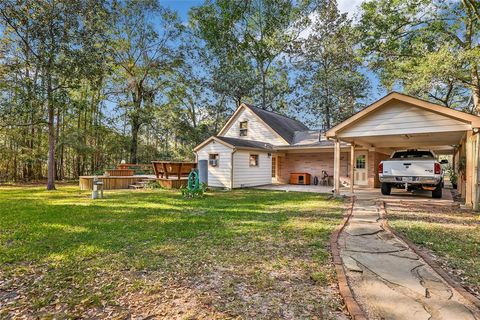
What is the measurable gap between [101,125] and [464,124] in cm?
2242

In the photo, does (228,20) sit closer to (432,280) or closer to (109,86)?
(109,86)

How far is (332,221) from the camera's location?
613 cm

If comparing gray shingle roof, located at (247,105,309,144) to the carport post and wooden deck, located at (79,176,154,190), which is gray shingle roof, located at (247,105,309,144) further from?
the carport post

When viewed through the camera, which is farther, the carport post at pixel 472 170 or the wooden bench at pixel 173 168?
the wooden bench at pixel 173 168

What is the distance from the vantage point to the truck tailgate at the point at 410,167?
29.6 feet

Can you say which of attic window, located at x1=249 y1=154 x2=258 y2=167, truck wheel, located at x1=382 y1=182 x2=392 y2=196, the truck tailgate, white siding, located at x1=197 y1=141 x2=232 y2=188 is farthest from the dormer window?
the truck tailgate

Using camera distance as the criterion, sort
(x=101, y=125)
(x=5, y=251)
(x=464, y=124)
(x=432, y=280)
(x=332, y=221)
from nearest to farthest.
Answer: (x=432, y=280), (x=5, y=251), (x=332, y=221), (x=464, y=124), (x=101, y=125)

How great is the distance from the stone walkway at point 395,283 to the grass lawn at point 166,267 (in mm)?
328

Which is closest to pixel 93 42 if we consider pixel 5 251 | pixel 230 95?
pixel 5 251

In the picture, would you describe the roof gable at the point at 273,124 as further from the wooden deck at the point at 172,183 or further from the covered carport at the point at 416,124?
the covered carport at the point at 416,124

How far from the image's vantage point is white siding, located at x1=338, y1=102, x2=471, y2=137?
7828 mm

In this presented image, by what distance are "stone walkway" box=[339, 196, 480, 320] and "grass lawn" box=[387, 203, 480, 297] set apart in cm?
35

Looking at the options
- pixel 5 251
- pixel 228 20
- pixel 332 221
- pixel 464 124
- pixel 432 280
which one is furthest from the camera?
pixel 228 20

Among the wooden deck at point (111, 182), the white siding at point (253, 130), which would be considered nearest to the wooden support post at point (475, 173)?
the white siding at point (253, 130)
